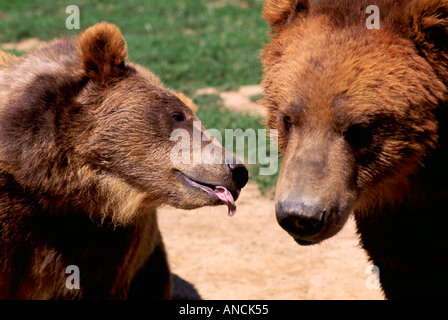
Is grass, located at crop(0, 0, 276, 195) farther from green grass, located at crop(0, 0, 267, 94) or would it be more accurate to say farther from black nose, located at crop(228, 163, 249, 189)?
black nose, located at crop(228, 163, 249, 189)

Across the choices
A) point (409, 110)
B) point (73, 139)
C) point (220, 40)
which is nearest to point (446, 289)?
point (409, 110)

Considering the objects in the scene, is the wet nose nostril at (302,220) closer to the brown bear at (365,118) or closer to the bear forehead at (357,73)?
the brown bear at (365,118)

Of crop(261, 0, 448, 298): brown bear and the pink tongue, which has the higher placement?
crop(261, 0, 448, 298): brown bear

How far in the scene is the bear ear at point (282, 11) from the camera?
13.6ft

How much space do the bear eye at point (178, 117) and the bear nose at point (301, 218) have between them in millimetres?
1166

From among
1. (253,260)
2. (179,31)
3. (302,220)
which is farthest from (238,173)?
(179,31)

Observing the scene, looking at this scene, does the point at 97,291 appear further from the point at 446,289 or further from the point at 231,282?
the point at 446,289

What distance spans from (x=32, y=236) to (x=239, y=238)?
2920 mm

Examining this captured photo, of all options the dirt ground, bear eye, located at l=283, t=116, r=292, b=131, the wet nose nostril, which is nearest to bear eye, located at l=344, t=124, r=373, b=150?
bear eye, located at l=283, t=116, r=292, b=131

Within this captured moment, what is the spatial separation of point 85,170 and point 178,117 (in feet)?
2.38

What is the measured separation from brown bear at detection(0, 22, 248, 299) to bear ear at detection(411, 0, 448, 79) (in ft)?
4.58

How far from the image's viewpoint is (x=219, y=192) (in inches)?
168

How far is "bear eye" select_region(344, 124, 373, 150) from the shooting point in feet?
12.0

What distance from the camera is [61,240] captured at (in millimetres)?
4359
